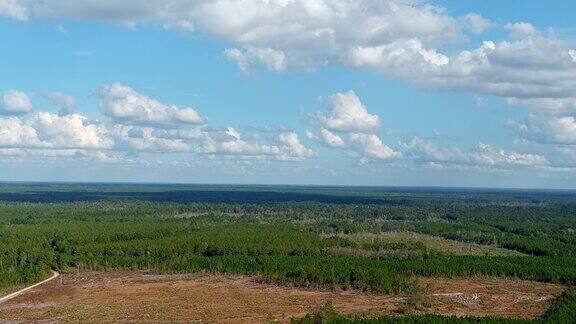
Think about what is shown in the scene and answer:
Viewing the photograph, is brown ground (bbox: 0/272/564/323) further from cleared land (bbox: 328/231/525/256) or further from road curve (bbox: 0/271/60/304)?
cleared land (bbox: 328/231/525/256)

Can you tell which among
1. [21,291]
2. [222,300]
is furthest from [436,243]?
[21,291]

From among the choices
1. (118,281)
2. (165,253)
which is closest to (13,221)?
(165,253)

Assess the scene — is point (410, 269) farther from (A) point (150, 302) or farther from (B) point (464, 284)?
(A) point (150, 302)

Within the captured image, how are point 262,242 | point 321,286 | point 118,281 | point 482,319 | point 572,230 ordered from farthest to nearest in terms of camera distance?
point 572,230 < point 262,242 < point 118,281 < point 321,286 < point 482,319

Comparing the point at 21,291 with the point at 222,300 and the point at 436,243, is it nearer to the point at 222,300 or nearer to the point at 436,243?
the point at 222,300

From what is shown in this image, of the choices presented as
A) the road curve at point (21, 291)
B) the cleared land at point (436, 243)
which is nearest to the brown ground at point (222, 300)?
the road curve at point (21, 291)

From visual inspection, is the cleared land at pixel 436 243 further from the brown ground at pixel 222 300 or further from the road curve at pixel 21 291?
the road curve at pixel 21 291
